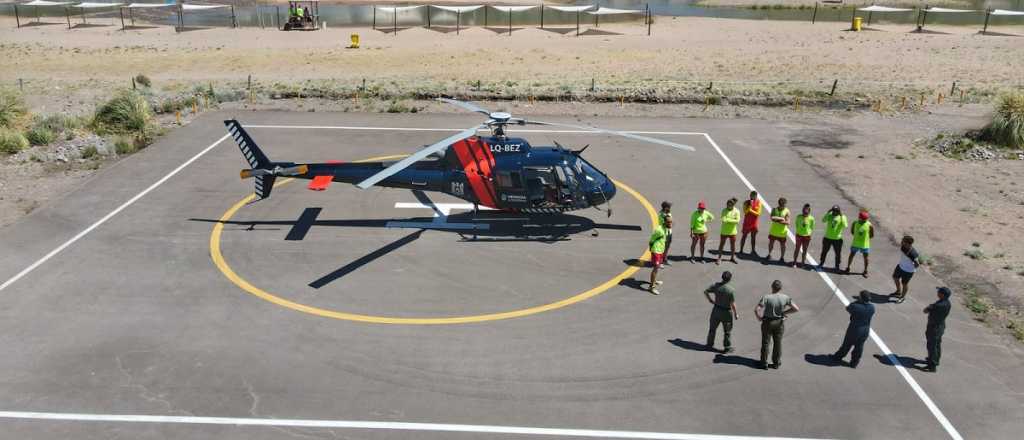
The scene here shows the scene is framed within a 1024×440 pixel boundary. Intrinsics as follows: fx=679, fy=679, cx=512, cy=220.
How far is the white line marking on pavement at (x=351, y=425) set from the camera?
12.0 metres

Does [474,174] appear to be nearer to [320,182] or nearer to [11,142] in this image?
[320,182]

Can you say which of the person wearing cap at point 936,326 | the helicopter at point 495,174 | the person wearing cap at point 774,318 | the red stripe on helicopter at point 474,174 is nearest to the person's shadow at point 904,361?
the person wearing cap at point 936,326

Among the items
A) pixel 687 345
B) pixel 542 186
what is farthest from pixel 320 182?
pixel 687 345

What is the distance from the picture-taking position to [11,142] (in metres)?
27.5

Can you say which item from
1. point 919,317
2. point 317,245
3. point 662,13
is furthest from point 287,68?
point 662,13

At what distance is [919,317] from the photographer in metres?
16.0

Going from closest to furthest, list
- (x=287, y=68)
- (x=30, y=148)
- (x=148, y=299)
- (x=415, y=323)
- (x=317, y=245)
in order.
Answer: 1. (x=415, y=323)
2. (x=148, y=299)
3. (x=317, y=245)
4. (x=30, y=148)
5. (x=287, y=68)

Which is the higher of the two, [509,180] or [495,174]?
[495,174]

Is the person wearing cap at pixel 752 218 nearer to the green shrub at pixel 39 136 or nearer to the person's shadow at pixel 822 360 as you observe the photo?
the person's shadow at pixel 822 360

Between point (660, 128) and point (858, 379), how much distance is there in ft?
68.2

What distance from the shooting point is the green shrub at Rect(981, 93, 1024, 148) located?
1122 inches

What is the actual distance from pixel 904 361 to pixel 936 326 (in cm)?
112

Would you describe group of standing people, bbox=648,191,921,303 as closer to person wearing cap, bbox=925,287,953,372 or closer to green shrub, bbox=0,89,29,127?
person wearing cap, bbox=925,287,953,372

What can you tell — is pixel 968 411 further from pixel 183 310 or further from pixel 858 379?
pixel 183 310
